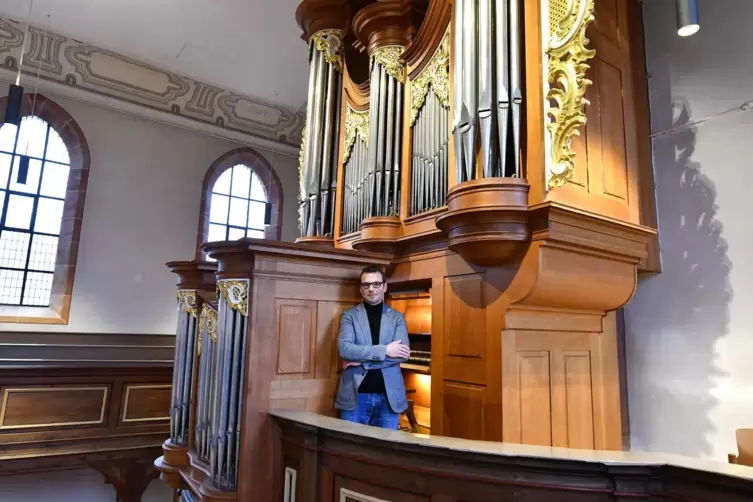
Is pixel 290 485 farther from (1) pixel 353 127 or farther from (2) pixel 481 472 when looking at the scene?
(1) pixel 353 127

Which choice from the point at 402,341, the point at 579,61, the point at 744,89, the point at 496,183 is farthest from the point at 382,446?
the point at 744,89

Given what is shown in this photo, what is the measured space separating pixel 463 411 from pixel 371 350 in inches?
30.9

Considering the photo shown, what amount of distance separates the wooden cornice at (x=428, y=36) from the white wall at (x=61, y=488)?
20.6 feet

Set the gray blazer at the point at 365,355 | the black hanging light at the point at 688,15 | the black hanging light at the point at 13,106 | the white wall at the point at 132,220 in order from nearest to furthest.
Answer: the black hanging light at the point at 688,15 → the gray blazer at the point at 365,355 → the black hanging light at the point at 13,106 → the white wall at the point at 132,220

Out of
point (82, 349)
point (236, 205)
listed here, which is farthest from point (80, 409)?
point (236, 205)

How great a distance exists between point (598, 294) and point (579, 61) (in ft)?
4.67

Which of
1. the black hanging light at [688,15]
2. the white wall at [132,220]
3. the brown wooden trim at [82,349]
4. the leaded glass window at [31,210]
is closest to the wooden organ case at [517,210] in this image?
the black hanging light at [688,15]

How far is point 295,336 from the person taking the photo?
3.21 meters

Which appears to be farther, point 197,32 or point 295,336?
point 197,32

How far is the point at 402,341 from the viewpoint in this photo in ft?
9.99

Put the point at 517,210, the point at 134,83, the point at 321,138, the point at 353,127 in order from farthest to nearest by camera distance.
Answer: the point at 134,83, the point at 321,138, the point at 353,127, the point at 517,210

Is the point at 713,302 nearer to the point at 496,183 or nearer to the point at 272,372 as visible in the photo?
the point at 496,183

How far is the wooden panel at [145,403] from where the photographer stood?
600cm

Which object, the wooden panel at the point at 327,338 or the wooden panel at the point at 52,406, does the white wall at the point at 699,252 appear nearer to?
the wooden panel at the point at 327,338
